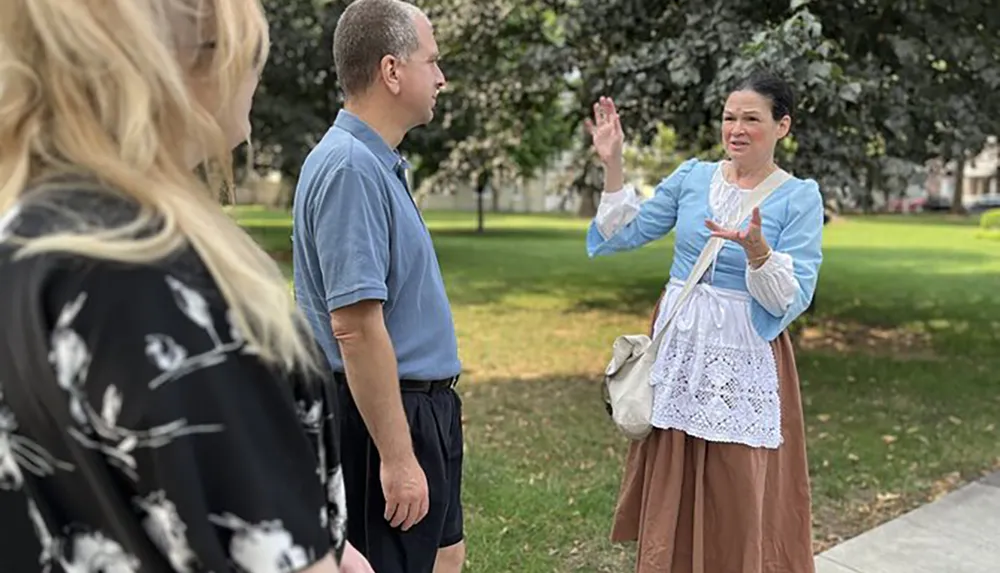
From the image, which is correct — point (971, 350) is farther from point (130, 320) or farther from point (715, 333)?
point (130, 320)

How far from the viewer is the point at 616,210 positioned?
132 inches

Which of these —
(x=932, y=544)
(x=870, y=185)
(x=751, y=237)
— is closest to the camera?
(x=751, y=237)

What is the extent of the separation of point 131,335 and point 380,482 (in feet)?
4.80

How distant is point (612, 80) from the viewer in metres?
6.90

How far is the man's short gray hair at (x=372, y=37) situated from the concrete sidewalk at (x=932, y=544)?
2.84 meters

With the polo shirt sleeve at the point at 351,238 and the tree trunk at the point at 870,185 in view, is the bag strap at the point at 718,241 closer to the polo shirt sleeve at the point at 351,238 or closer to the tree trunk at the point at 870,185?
the polo shirt sleeve at the point at 351,238

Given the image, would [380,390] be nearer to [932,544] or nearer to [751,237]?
[751,237]

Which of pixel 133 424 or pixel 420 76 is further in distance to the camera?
pixel 420 76

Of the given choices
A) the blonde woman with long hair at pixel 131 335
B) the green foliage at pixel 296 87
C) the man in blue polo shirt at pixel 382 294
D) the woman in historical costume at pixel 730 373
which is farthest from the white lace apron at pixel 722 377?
the green foliage at pixel 296 87

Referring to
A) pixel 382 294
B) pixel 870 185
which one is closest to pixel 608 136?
pixel 382 294

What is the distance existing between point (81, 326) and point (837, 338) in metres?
9.51

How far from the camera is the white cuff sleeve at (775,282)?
110 inches

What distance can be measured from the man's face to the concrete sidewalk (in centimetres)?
270

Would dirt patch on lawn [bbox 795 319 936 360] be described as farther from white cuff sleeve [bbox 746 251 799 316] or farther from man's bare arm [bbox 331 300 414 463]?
man's bare arm [bbox 331 300 414 463]
